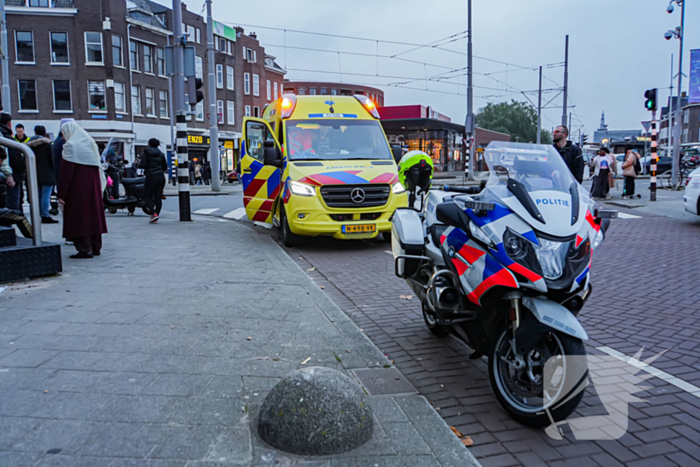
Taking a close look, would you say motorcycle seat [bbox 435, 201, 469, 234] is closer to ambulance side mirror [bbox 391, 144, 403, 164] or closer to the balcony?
ambulance side mirror [bbox 391, 144, 403, 164]

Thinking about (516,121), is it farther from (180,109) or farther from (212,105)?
(180,109)

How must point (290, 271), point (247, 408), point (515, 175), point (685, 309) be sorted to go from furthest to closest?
point (290, 271), point (685, 309), point (515, 175), point (247, 408)

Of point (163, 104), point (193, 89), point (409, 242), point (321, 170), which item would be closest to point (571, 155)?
point (321, 170)

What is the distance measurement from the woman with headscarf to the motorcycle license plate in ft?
11.9

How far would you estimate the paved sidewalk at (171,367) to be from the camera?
8.89 feet

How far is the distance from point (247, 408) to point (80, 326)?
81.5 inches

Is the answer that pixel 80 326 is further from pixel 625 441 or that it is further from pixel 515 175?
pixel 625 441

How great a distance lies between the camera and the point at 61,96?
38312 mm

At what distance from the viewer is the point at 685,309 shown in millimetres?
5559

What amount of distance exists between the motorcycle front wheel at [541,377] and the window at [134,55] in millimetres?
43062

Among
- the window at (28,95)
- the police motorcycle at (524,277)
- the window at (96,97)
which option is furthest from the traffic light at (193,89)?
the window at (28,95)

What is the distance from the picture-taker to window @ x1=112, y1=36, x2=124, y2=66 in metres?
39.4

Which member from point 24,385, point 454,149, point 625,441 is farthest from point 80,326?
point 454,149

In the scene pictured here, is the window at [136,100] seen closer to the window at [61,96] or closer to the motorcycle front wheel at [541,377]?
the window at [61,96]
